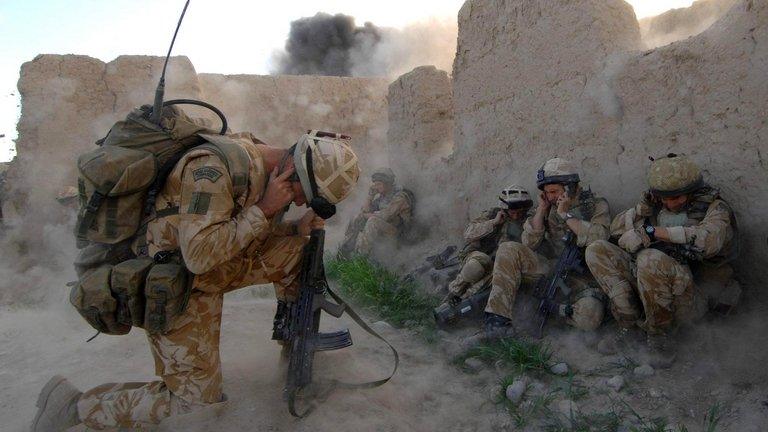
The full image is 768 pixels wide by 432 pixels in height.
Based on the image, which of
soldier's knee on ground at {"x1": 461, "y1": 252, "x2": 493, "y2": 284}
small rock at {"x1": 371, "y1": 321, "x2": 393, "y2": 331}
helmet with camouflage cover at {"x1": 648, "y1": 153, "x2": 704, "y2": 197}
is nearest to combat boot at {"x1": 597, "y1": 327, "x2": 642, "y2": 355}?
helmet with camouflage cover at {"x1": 648, "y1": 153, "x2": 704, "y2": 197}

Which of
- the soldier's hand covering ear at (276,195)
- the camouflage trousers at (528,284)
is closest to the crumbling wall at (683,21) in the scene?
the camouflage trousers at (528,284)

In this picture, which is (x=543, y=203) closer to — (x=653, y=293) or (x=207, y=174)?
(x=653, y=293)

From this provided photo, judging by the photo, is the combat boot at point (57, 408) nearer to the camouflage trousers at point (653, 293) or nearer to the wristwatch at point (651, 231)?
the camouflage trousers at point (653, 293)

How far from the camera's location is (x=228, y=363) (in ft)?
10.4

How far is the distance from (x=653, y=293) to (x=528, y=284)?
95cm

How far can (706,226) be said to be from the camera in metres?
2.72

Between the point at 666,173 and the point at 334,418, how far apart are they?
7.15ft

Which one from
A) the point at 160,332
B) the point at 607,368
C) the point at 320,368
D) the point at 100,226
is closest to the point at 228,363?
the point at 320,368

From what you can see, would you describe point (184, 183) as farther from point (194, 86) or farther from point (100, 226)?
point (194, 86)

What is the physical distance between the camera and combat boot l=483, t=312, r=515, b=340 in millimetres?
3273

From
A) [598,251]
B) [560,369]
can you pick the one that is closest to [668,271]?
[598,251]

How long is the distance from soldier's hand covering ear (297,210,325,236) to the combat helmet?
437mm

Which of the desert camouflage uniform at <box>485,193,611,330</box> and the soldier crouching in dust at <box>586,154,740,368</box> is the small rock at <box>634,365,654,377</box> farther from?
the desert camouflage uniform at <box>485,193,611,330</box>

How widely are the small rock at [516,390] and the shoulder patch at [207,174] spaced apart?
1772 millimetres
